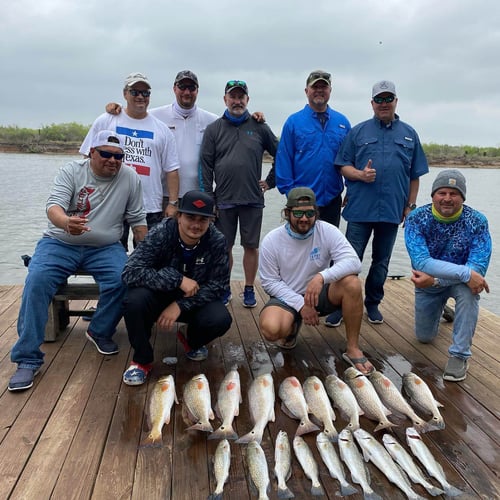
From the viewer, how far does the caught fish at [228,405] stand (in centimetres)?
269

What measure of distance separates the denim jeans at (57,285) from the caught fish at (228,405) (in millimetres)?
1203

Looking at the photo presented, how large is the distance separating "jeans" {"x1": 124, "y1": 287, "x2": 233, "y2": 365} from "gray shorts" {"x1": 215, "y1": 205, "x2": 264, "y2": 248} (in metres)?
1.41

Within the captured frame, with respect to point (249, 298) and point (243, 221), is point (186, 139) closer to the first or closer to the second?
point (243, 221)

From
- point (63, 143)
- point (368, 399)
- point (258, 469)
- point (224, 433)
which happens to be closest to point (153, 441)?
point (224, 433)

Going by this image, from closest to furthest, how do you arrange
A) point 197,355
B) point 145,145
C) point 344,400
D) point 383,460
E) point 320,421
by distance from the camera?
point 383,460 < point 320,421 < point 344,400 < point 197,355 < point 145,145

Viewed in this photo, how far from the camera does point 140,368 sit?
11.1 ft

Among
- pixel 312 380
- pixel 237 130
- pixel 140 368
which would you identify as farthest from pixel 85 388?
pixel 237 130

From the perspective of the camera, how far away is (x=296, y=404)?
2.98 m

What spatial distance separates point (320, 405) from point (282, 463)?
0.60 metres

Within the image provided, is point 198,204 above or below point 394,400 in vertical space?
above

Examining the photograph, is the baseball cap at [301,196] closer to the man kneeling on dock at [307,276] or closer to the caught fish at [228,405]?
the man kneeling on dock at [307,276]

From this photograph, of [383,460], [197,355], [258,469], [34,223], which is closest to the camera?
[258,469]

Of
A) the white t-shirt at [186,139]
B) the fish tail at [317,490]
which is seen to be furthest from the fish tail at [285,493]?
the white t-shirt at [186,139]

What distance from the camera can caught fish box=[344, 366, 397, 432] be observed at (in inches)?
113
